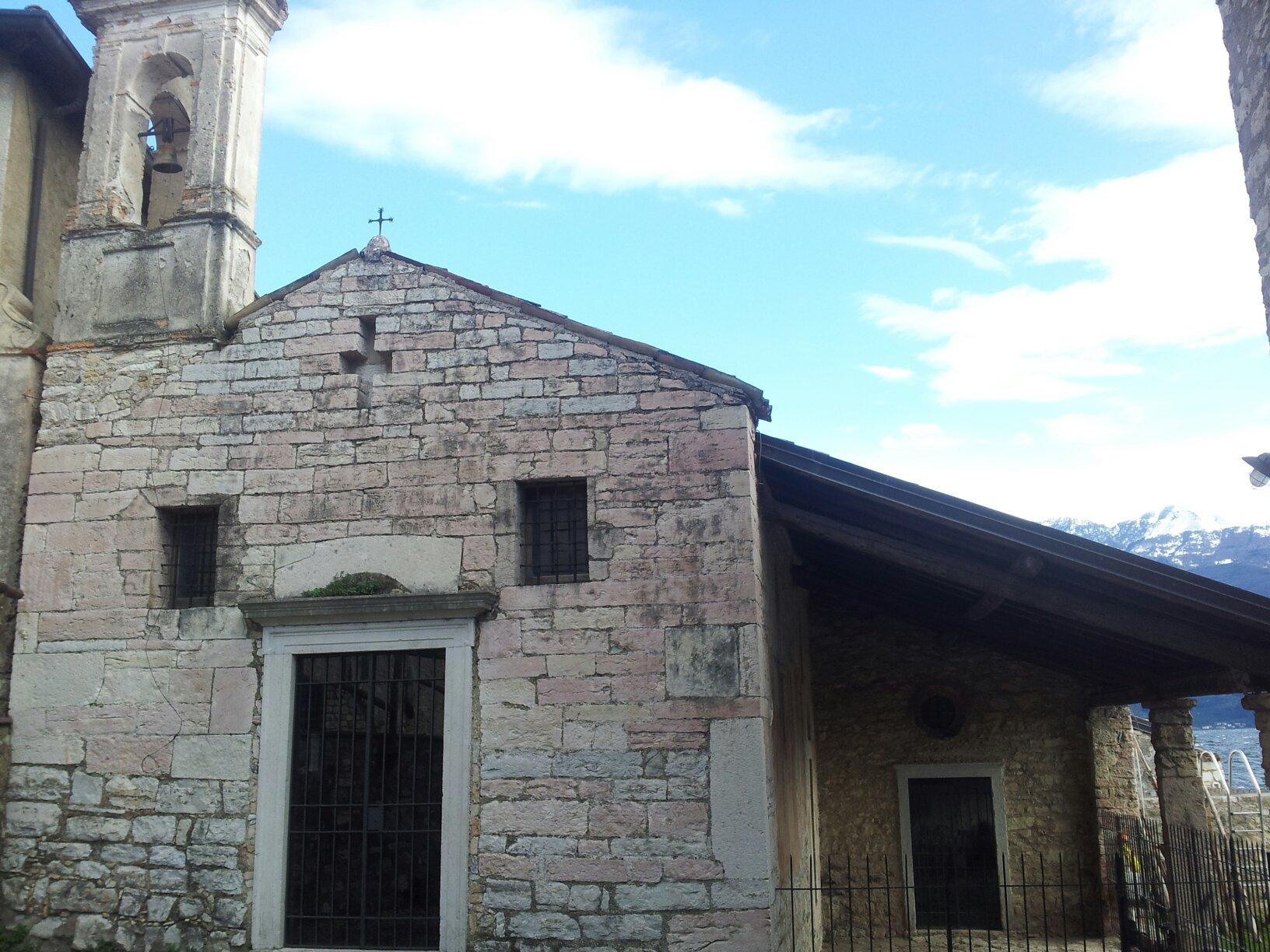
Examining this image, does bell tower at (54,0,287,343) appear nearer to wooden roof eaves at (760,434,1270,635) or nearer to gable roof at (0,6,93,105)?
gable roof at (0,6,93,105)

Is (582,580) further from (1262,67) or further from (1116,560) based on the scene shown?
(1262,67)

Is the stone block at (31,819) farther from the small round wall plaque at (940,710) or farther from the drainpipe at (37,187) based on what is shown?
the small round wall plaque at (940,710)

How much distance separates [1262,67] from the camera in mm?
5043

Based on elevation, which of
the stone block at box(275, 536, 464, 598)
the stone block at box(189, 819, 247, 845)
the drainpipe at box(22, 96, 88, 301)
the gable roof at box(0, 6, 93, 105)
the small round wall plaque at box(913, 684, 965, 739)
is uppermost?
the gable roof at box(0, 6, 93, 105)

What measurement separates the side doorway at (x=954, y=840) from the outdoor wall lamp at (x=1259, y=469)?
523 centimetres

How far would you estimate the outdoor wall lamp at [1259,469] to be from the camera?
20.5 feet

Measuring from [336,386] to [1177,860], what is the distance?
22.0ft

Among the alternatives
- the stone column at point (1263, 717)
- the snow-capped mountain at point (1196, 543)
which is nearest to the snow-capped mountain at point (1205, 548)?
the snow-capped mountain at point (1196, 543)

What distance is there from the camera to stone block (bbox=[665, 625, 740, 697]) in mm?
6512

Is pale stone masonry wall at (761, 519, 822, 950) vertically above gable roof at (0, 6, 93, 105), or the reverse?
gable roof at (0, 6, 93, 105)

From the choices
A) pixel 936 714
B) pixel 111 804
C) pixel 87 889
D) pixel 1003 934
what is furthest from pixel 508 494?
pixel 1003 934

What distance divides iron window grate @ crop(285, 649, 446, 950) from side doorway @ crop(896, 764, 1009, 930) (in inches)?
235

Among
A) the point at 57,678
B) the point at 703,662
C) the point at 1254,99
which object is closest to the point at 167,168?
the point at 57,678

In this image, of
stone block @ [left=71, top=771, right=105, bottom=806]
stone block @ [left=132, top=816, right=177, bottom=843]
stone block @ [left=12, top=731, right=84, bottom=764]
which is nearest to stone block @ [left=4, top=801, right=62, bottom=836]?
stone block @ [left=71, top=771, right=105, bottom=806]
